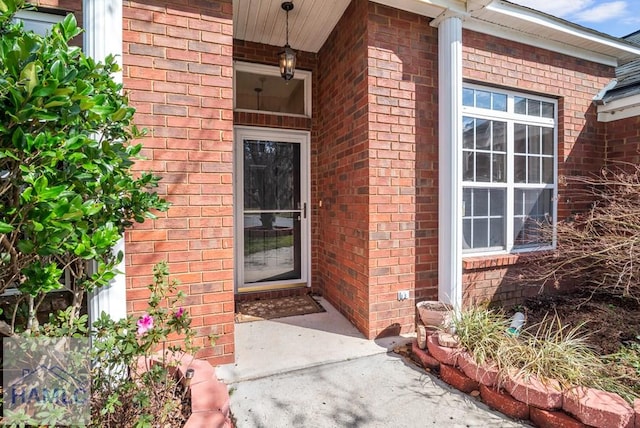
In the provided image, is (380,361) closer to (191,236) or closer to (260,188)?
(191,236)

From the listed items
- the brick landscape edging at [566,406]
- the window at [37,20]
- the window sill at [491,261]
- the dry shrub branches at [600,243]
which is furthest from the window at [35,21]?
the dry shrub branches at [600,243]

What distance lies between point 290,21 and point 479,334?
13.4 ft

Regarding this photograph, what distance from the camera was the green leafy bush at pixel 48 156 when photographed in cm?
123

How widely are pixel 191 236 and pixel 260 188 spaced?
206 centimetres

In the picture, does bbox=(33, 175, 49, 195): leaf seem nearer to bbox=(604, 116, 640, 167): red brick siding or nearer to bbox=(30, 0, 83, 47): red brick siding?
bbox=(30, 0, 83, 47): red brick siding

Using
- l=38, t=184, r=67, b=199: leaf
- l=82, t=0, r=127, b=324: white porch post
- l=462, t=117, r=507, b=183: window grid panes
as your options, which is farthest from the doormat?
l=38, t=184, r=67, b=199: leaf

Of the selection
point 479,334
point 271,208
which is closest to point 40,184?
point 479,334

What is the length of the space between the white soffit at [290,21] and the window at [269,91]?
39 centimetres

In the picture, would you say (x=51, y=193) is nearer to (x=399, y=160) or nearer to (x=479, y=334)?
(x=399, y=160)

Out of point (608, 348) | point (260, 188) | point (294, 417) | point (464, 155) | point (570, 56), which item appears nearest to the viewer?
point (294, 417)

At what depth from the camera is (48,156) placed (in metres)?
1.33

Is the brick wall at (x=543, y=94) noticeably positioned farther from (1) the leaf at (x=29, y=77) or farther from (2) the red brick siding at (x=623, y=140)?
(1) the leaf at (x=29, y=77)

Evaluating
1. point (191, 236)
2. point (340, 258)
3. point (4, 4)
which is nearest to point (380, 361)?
point (340, 258)

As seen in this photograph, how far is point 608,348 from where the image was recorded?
2.97 m
